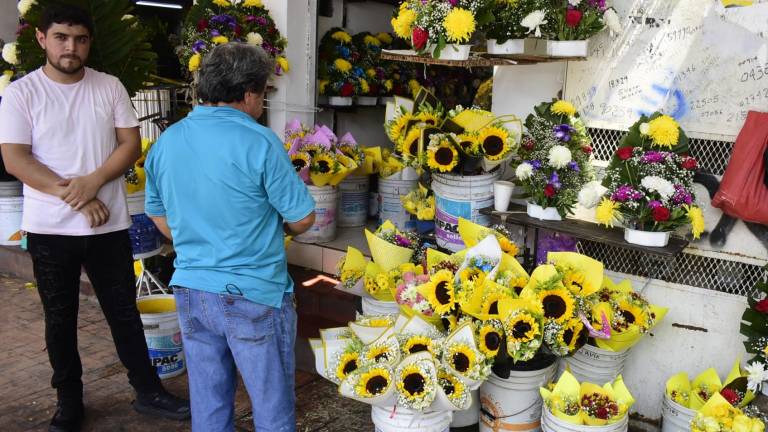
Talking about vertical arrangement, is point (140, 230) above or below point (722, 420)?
above

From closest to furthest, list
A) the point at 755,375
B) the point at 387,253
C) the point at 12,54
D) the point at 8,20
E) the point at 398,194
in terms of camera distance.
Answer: the point at 755,375 → the point at 387,253 → the point at 12,54 → the point at 398,194 → the point at 8,20

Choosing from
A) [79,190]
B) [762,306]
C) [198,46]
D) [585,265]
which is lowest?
[762,306]

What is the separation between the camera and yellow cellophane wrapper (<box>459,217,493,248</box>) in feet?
11.2

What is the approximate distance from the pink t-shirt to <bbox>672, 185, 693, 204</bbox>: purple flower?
8.68ft

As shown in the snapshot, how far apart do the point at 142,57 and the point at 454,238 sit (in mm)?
2407

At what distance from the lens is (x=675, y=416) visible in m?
3.28

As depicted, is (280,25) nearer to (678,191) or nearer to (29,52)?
(29,52)

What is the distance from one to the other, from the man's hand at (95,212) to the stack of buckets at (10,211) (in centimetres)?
319

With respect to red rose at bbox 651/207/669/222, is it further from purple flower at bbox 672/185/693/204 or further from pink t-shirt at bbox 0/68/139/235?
pink t-shirt at bbox 0/68/139/235

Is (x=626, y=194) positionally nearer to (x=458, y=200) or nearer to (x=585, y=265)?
(x=585, y=265)

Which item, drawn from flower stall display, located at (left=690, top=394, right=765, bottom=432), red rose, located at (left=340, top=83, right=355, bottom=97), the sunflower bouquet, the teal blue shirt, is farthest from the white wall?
flower stall display, located at (left=690, top=394, right=765, bottom=432)

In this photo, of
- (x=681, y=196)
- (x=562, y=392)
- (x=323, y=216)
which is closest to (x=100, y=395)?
(x=323, y=216)

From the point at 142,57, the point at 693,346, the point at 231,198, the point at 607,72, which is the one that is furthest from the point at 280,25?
the point at 693,346

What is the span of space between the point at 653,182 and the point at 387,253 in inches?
55.7
